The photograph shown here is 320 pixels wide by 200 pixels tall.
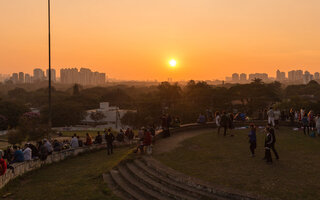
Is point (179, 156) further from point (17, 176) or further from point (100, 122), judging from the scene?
point (100, 122)

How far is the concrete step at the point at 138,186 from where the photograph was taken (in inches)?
368

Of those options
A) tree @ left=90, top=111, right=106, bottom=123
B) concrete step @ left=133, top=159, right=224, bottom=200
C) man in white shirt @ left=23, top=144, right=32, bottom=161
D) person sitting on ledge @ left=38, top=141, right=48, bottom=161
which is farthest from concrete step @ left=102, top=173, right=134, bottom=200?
tree @ left=90, top=111, right=106, bottom=123

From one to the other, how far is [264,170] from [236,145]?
14.9 ft

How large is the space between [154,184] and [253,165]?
3926 mm

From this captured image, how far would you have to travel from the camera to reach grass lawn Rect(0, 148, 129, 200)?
10.4 meters

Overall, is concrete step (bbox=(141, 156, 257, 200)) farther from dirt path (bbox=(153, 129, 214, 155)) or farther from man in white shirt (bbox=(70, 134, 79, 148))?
man in white shirt (bbox=(70, 134, 79, 148))

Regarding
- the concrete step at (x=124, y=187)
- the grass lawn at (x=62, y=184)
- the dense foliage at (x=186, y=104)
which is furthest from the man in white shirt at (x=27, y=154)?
the dense foliage at (x=186, y=104)

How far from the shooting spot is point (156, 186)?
9.73 meters

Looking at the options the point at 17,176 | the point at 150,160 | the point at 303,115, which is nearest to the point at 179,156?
the point at 150,160

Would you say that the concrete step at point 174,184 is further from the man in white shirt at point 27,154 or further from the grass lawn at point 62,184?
the man in white shirt at point 27,154

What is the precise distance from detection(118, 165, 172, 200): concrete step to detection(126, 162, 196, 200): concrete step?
111 mm

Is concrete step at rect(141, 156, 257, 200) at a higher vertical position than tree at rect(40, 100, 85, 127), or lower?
higher

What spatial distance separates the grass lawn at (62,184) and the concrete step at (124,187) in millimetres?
463

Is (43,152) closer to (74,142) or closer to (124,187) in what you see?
(74,142)
